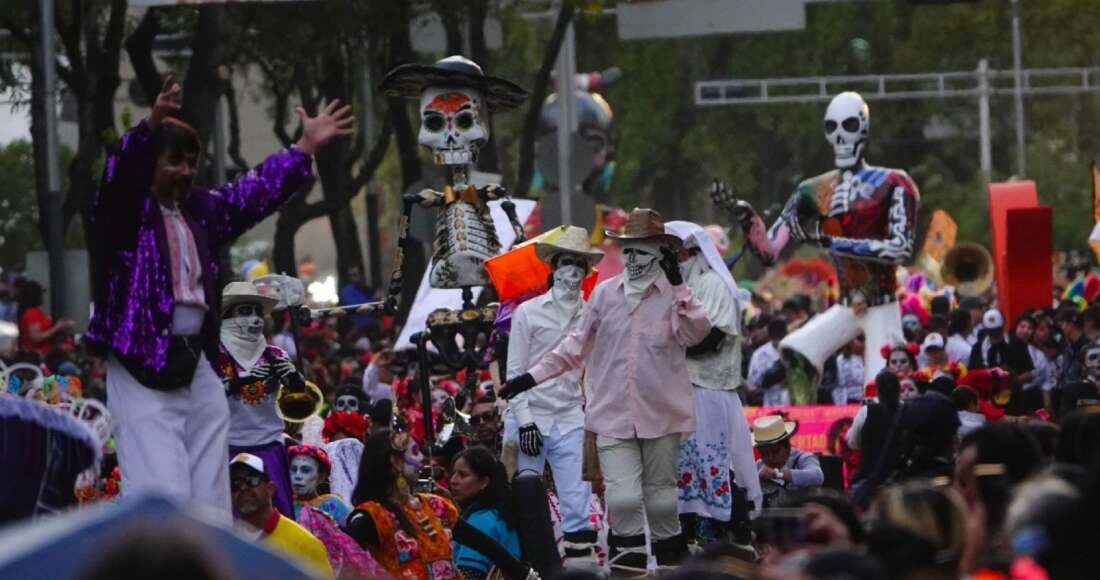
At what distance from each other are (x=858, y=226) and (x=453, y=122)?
375cm

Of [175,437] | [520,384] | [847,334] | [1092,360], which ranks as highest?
[175,437]

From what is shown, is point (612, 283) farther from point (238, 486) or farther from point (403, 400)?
point (403, 400)

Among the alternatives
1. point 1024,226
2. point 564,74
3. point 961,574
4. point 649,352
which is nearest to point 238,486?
point 649,352

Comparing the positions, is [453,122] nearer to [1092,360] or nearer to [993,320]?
[1092,360]

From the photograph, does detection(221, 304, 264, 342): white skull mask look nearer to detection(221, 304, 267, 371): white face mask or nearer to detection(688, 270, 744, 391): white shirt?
detection(221, 304, 267, 371): white face mask

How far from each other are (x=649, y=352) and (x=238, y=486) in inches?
114

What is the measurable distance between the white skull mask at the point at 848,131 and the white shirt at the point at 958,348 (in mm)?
3484

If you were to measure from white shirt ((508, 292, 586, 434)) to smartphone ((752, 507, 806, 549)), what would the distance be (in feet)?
21.8

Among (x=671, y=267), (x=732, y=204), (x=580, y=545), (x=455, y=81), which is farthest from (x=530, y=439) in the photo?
(x=732, y=204)

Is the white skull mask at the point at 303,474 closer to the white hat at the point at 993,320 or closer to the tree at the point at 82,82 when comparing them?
the white hat at the point at 993,320

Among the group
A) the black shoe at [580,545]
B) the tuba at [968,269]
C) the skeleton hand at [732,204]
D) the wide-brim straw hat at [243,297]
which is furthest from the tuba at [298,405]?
Result: the tuba at [968,269]

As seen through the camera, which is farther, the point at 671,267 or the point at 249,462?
the point at 671,267

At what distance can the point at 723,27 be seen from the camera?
29094 mm

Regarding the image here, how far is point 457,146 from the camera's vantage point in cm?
1590
